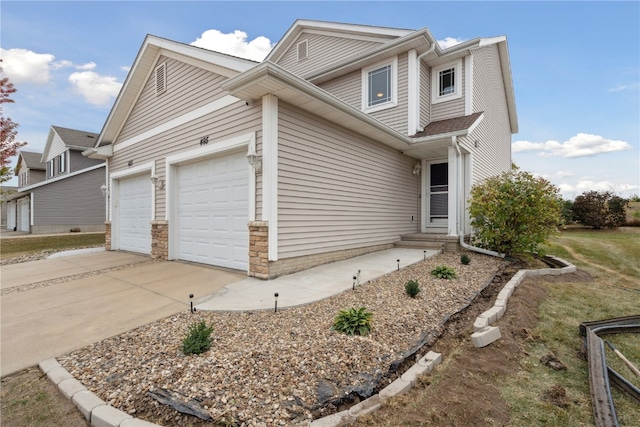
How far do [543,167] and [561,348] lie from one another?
75.3 feet

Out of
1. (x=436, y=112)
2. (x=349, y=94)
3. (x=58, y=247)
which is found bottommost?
(x=58, y=247)

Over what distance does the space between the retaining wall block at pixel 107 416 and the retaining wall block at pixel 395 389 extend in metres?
1.81

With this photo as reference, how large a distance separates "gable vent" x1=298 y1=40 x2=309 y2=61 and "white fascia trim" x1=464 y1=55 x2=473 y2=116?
6.28m

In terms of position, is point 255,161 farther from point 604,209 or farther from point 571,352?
point 604,209

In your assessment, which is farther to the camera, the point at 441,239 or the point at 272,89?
the point at 441,239

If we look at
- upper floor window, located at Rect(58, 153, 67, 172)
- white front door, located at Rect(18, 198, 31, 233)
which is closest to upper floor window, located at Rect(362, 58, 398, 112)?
upper floor window, located at Rect(58, 153, 67, 172)

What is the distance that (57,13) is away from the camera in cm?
755

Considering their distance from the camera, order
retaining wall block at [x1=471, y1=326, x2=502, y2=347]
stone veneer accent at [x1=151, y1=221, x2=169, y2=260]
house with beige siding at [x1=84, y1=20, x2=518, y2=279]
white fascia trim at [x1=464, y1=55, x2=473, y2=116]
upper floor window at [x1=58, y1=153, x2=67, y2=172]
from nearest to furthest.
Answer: retaining wall block at [x1=471, y1=326, x2=502, y2=347] → house with beige siding at [x1=84, y1=20, x2=518, y2=279] → stone veneer accent at [x1=151, y1=221, x2=169, y2=260] → white fascia trim at [x1=464, y1=55, x2=473, y2=116] → upper floor window at [x1=58, y1=153, x2=67, y2=172]

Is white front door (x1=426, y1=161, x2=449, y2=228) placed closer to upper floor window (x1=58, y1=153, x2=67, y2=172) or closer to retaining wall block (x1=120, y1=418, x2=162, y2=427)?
retaining wall block (x1=120, y1=418, x2=162, y2=427)

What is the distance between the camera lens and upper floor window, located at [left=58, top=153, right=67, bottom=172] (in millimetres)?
21509

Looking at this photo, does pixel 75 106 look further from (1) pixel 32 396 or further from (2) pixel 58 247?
(1) pixel 32 396

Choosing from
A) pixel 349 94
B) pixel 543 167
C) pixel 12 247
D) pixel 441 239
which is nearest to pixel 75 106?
pixel 12 247

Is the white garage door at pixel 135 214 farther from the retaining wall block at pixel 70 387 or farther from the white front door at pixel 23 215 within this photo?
the white front door at pixel 23 215

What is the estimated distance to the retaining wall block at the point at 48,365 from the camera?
2704mm
